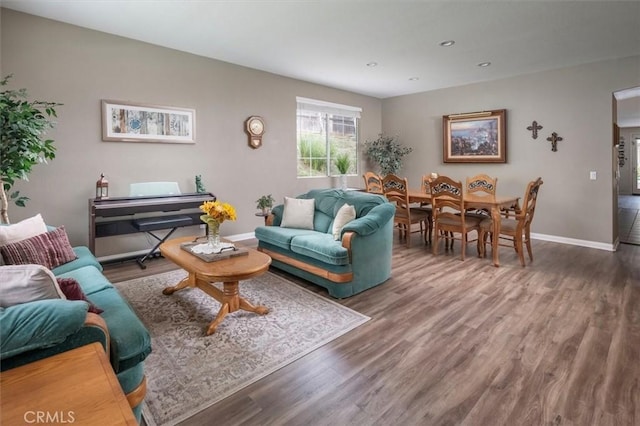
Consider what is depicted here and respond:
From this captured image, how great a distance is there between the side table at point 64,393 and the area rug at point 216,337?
0.73m

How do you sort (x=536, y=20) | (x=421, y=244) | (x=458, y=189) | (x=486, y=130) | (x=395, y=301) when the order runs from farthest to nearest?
(x=486, y=130) < (x=421, y=244) < (x=458, y=189) < (x=536, y=20) < (x=395, y=301)

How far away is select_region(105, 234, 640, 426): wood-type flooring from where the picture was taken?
175 centimetres

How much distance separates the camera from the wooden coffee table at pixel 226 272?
2518 mm

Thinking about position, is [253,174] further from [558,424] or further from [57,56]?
[558,424]

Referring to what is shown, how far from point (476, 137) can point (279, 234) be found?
4.39 metres

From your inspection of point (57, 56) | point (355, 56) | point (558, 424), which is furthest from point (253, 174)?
point (558, 424)

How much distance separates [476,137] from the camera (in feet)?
20.5

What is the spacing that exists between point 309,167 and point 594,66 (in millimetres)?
4623

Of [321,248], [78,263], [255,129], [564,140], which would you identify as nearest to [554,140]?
[564,140]

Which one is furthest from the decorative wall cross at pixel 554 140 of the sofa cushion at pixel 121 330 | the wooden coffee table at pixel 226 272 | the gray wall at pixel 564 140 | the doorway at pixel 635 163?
the doorway at pixel 635 163

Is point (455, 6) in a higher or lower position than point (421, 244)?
higher

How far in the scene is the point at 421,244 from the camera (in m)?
5.28

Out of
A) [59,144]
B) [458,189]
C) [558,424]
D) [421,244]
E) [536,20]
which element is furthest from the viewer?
[421,244]

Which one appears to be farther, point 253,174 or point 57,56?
point 253,174
